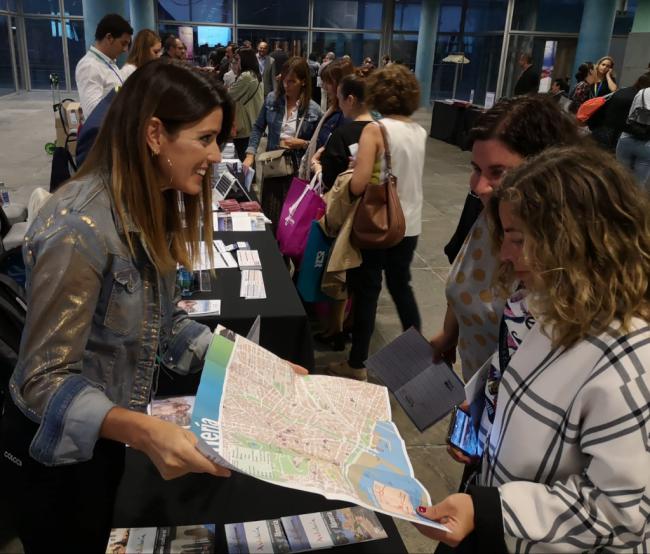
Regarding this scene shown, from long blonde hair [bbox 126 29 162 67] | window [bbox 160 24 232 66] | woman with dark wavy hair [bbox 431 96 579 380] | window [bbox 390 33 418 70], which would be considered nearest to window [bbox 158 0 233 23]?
window [bbox 160 24 232 66]

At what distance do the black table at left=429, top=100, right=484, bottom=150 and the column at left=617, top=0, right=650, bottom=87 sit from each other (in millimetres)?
2849

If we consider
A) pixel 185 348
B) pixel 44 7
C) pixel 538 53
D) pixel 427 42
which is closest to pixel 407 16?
pixel 427 42

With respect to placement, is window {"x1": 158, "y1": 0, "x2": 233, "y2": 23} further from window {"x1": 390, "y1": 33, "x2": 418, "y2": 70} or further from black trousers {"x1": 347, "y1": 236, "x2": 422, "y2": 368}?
black trousers {"x1": 347, "y1": 236, "x2": 422, "y2": 368}

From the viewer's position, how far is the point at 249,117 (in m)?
6.00

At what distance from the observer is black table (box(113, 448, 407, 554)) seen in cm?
113

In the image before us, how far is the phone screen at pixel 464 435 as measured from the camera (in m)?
1.32

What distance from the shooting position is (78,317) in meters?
1.01

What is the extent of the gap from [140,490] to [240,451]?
20.9 inches

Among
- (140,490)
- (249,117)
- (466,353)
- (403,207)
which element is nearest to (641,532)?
(466,353)

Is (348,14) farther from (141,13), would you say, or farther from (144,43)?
(144,43)

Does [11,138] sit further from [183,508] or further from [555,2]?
[555,2]

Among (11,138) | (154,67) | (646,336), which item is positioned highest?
(154,67)

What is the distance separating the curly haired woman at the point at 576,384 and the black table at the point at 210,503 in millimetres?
287

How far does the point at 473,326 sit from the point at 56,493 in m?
1.11
